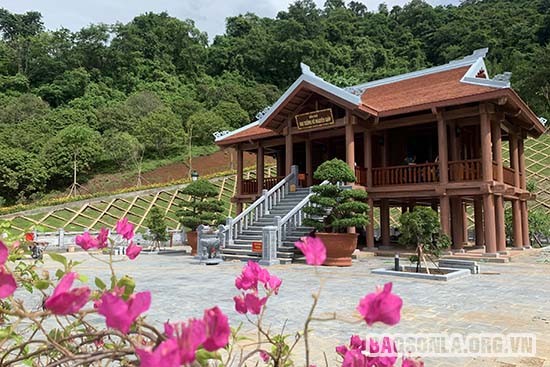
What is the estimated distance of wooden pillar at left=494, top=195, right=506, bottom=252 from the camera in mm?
10438

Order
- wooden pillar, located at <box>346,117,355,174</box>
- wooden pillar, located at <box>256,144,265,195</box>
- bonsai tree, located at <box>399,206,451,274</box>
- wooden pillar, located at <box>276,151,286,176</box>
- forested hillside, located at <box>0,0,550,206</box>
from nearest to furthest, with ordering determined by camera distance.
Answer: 1. bonsai tree, located at <box>399,206,451,274</box>
2. wooden pillar, located at <box>346,117,355,174</box>
3. wooden pillar, located at <box>256,144,265,195</box>
4. wooden pillar, located at <box>276,151,286,176</box>
5. forested hillside, located at <box>0,0,550,206</box>

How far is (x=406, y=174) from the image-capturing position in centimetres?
1170

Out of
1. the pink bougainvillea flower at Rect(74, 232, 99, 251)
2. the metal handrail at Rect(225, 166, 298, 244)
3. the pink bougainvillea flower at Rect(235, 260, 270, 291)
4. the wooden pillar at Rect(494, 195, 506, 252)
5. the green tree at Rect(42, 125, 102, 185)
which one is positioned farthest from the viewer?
the green tree at Rect(42, 125, 102, 185)

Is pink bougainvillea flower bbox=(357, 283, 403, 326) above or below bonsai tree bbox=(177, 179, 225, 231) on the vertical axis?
below

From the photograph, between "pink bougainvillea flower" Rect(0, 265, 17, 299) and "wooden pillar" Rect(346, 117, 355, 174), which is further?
"wooden pillar" Rect(346, 117, 355, 174)

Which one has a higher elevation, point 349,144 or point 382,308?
point 349,144

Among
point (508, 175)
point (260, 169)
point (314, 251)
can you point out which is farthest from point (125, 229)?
point (260, 169)

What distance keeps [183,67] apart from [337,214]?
46.0m

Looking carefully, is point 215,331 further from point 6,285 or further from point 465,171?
point 465,171

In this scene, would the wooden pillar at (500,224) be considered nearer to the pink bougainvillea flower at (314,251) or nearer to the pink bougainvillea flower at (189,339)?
the pink bougainvillea flower at (314,251)

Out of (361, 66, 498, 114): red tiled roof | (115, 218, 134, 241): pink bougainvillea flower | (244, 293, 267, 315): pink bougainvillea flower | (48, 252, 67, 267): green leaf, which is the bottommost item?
(244, 293, 267, 315): pink bougainvillea flower

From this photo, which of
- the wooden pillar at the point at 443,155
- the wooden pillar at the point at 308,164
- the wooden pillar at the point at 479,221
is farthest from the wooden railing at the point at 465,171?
the wooden pillar at the point at 308,164

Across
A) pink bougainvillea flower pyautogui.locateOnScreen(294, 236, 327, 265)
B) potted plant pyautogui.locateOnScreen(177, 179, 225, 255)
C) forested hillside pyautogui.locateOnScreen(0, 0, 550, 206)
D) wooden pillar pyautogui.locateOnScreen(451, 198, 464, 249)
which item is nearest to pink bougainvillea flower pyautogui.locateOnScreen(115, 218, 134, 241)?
pink bougainvillea flower pyautogui.locateOnScreen(294, 236, 327, 265)

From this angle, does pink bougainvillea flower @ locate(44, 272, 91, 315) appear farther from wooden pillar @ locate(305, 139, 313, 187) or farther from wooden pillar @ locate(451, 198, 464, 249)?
wooden pillar @ locate(305, 139, 313, 187)
